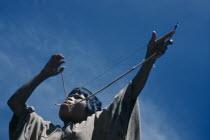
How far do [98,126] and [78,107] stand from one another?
68cm

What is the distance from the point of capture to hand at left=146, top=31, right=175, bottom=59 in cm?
684

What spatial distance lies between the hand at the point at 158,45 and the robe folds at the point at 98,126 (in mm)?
591

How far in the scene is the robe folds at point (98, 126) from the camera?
6.73 metres

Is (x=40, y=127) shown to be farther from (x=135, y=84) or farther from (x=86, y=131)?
(x=135, y=84)

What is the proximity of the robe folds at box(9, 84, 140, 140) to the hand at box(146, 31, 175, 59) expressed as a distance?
591 mm

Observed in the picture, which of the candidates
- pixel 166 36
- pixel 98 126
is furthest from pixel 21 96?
pixel 166 36

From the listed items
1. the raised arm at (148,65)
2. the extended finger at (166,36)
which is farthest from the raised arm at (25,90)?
the extended finger at (166,36)

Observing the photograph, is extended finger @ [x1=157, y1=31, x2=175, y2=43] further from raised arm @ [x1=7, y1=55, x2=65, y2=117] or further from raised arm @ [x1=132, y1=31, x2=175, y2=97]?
raised arm @ [x1=7, y1=55, x2=65, y2=117]

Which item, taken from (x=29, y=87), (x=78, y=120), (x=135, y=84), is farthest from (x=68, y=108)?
(x=135, y=84)

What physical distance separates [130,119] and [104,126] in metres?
0.38

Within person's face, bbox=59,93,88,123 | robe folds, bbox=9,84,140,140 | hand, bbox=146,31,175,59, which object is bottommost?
robe folds, bbox=9,84,140,140

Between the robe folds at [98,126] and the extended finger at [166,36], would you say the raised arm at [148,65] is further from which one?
the robe folds at [98,126]

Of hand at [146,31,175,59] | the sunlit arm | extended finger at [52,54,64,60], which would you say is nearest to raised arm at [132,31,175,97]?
hand at [146,31,175,59]

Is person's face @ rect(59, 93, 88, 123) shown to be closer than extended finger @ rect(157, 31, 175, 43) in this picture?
No
